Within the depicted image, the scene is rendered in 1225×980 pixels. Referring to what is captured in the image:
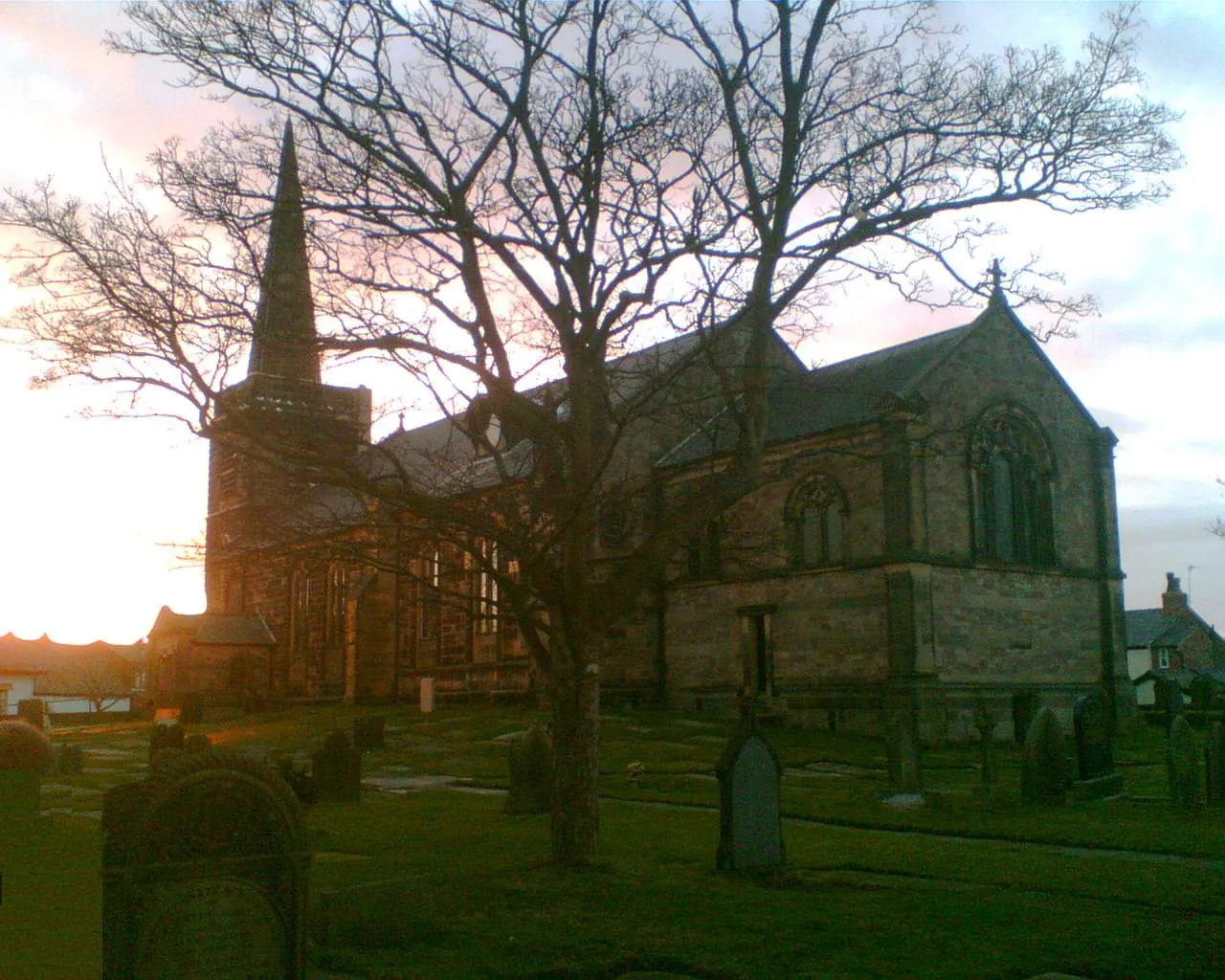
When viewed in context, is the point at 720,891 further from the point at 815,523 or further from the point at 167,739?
the point at 815,523

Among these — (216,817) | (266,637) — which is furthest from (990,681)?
(266,637)

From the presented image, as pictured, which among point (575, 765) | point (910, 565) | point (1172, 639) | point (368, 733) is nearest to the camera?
point (575, 765)

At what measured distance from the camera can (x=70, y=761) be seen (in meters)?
23.3

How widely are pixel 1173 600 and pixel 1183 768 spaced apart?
210 ft

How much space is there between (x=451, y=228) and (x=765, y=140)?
136 inches

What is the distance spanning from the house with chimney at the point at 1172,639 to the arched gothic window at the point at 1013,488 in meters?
39.6

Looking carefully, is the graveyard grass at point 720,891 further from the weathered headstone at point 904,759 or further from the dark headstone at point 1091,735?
the dark headstone at point 1091,735

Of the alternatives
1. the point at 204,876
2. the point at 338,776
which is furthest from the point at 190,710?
the point at 204,876

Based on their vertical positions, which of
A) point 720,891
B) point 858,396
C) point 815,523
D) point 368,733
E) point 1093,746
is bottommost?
point 368,733

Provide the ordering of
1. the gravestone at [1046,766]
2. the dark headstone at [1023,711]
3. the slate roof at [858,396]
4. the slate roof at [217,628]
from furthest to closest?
1. the slate roof at [217,628]
2. the slate roof at [858,396]
3. the dark headstone at [1023,711]
4. the gravestone at [1046,766]

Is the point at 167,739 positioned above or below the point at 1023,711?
above

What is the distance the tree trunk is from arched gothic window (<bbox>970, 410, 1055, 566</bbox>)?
76.2 ft

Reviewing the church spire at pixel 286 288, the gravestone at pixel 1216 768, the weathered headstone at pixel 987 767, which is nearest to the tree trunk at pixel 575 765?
the church spire at pixel 286 288

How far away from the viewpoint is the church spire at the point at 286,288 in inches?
473
